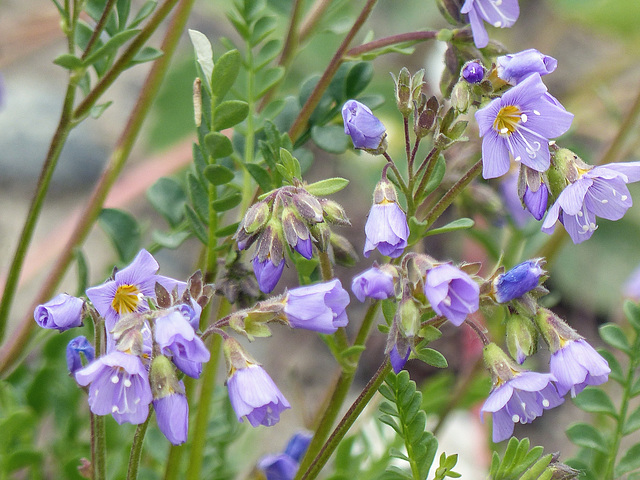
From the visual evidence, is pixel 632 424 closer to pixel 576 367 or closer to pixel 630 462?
pixel 630 462

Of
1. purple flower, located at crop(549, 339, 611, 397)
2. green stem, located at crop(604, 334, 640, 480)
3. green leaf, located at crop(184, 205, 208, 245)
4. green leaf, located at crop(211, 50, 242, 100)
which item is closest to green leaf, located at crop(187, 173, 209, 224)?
green leaf, located at crop(184, 205, 208, 245)

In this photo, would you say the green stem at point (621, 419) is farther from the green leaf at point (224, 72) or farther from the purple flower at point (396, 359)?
the green leaf at point (224, 72)

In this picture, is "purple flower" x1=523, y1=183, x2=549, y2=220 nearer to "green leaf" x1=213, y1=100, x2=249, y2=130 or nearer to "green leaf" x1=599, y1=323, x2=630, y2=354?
"green leaf" x1=599, y1=323, x2=630, y2=354

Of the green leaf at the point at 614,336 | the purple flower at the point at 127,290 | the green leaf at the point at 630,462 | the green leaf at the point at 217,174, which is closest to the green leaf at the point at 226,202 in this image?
the green leaf at the point at 217,174

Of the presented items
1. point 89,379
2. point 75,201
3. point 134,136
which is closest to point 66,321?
point 89,379

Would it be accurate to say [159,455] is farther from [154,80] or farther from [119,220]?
[154,80]

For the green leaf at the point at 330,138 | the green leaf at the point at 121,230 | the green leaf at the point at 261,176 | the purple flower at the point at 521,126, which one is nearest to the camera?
the purple flower at the point at 521,126
